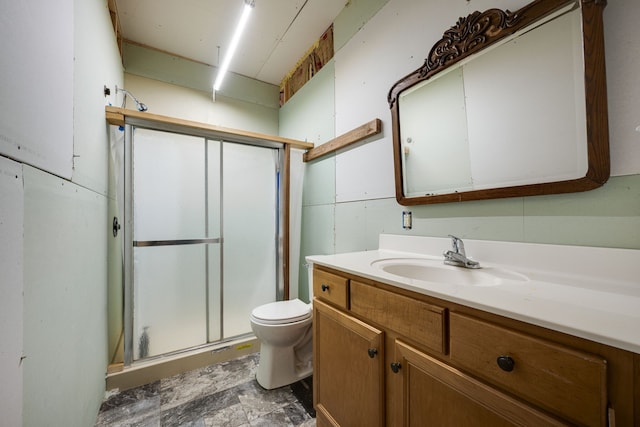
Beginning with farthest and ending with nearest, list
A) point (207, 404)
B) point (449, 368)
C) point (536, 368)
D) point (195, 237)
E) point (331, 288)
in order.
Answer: point (195, 237) → point (207, 404) → point (331, 288) → point (449, 368) → point (536, 368)

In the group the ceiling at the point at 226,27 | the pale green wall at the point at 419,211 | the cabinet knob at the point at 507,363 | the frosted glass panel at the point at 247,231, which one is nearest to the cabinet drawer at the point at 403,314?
the cabinet knob at the point at 507,363

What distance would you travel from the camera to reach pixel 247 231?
7.32ft

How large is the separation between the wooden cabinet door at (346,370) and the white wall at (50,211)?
981mm

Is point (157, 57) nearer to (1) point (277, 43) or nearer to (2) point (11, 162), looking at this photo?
(1) point (277, 43)

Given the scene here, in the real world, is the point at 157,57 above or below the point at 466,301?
above

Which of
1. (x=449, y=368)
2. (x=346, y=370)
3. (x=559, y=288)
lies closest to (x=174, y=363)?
(x=346, y=370)

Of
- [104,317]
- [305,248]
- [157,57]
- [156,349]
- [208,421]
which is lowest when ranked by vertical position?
[208,421]

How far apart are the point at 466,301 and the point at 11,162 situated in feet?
3.94

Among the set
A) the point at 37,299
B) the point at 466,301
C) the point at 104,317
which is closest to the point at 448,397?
the point at 466,301

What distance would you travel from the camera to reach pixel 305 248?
2.44 meters

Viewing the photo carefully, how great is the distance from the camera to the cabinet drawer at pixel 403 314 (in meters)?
0.73

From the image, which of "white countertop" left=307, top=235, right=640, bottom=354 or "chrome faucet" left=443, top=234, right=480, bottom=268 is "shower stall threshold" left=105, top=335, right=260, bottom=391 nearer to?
"white countertop" left=307, top=235, right=640, bottom=354

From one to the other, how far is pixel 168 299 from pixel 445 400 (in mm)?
1962

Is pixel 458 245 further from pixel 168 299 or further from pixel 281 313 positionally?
pixel 168 299
